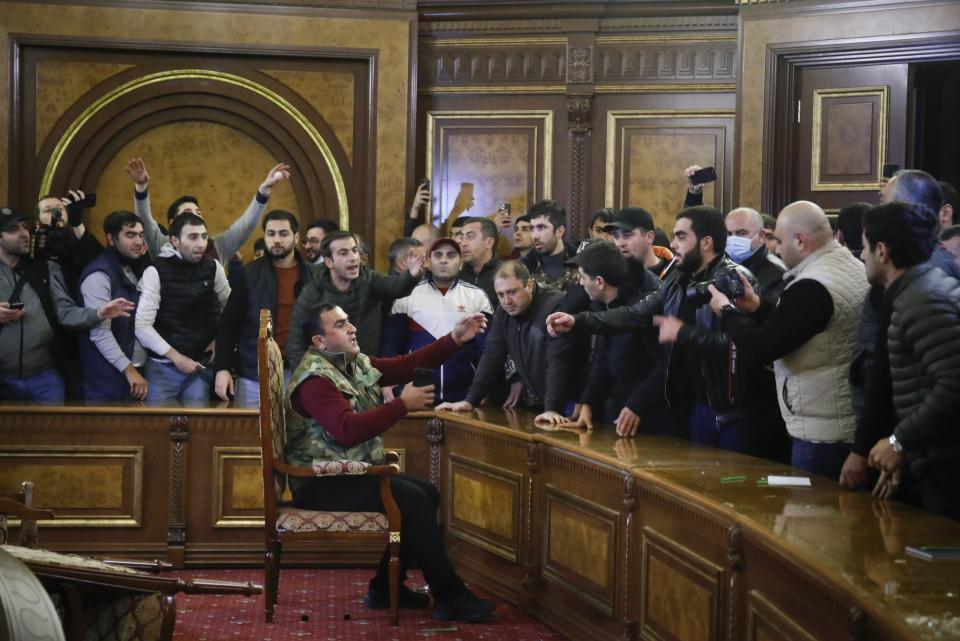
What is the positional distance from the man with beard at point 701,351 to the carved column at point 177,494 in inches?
75.4

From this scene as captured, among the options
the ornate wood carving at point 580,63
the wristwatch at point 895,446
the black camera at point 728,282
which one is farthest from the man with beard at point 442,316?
the wristwatch at point 895,446

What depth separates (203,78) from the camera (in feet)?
27.6

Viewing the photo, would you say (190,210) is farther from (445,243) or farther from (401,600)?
(401,600)

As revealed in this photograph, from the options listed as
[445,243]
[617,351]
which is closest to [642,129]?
[445,243]

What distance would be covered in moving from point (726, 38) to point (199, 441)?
14.5ft

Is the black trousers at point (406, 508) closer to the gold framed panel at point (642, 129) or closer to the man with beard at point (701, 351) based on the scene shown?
the man with beard at point (701, 351)

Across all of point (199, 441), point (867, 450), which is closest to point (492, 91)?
point (199, 441)

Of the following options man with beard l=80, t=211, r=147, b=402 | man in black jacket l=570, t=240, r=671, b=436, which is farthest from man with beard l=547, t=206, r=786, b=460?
man with beard l=80, t=211, r=147, b=402

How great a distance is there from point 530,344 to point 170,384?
1937mm

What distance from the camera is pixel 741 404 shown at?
4492mm

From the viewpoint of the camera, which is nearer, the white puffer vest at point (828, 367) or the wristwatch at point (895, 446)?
the wristwatch at point (895, 446)

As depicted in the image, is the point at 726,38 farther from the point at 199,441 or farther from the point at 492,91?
the point at 199,441

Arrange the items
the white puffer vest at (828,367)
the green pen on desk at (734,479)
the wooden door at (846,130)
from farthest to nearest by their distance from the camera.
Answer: the wooden door at (846,130)
the white puffer vest at (828,367)
the green pen on desk at (734,479)

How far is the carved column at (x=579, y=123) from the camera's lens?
8422 millimetres
